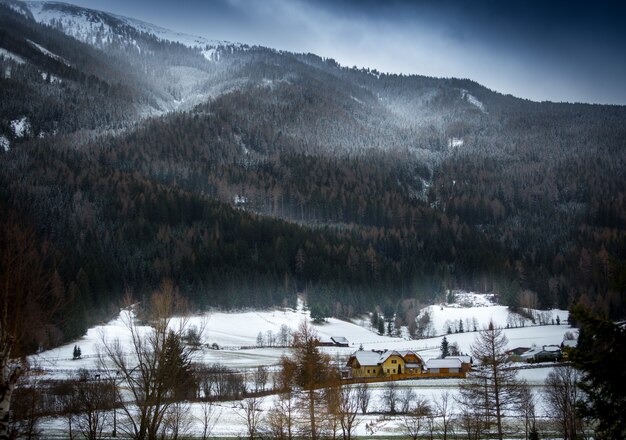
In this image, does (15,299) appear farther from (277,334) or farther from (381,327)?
(381,327)

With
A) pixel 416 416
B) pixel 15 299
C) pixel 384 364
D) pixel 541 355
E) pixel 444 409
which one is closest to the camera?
pixel 15 299

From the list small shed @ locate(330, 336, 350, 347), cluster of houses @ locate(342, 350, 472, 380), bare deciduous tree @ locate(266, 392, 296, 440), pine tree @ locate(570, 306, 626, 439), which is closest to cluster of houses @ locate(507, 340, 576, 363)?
cluster of houses @ locate(342, 350, 472, 380)

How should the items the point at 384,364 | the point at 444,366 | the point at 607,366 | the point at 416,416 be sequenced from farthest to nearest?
the point at 384,364
the point at 444,366
the point at 416,416
the point at 607,366

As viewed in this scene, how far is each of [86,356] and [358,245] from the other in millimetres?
117154

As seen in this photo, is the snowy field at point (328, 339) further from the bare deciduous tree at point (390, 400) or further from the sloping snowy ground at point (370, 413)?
the bare deciduous tree at point (390, 400)

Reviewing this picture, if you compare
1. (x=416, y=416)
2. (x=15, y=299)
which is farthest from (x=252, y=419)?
(x=15, y=299)

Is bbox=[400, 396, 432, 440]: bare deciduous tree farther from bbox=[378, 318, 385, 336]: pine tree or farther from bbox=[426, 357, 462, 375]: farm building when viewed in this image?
bbox=[378, 318, 385, 336]: pine tree

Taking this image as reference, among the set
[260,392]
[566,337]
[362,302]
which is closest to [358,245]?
[362,302]

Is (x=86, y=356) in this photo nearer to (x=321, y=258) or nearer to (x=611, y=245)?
(x=321, y=258)

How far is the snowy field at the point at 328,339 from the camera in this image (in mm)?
48531

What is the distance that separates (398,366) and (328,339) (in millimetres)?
34737

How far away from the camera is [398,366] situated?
8350 cm

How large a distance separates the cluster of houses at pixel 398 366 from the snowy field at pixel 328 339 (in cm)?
446

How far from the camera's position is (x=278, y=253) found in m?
174
